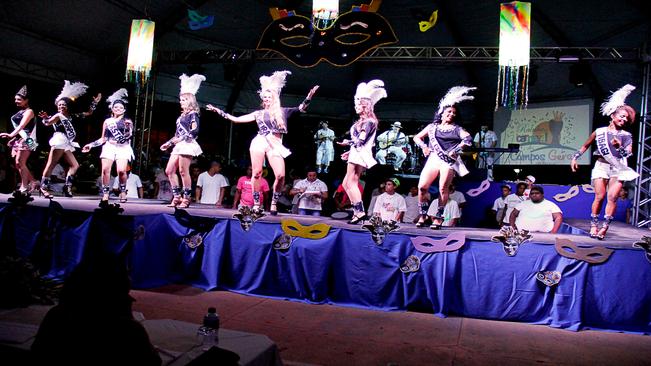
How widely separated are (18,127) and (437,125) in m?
6.22

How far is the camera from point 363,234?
537 centimetres

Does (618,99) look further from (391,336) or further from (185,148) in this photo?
(185,148)

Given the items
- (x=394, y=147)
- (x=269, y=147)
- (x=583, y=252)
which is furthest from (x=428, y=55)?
(x=583, y=252)

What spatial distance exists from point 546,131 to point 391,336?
11.1 m

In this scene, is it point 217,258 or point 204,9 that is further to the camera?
point 204,9

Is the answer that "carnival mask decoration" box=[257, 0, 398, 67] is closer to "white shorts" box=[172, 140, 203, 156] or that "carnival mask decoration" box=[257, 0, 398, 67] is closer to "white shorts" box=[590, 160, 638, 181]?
"white shorts" box=[172, 140, 203, 156]

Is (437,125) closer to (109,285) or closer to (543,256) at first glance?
(543,256)

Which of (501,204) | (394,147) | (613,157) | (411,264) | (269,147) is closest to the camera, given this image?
(411,264)

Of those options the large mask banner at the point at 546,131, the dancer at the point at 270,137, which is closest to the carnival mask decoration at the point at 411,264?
the dancer at the point at 270,137

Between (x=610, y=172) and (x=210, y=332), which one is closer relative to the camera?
(x=210, y=332)

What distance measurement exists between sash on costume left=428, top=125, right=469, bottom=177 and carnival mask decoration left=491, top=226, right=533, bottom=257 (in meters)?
0.94

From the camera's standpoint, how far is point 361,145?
19.4ft

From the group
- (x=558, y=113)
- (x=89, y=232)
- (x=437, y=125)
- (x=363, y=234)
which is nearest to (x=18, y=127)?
(x=89, y=232)

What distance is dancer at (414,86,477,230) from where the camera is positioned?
561 cm
